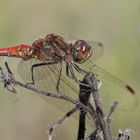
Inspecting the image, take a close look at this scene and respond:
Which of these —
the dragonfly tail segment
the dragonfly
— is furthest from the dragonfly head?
the dragonfly tail segment

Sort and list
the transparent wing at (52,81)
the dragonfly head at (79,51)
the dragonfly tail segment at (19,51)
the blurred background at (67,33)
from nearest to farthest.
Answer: the transparent wing at (52,81), the dragonfly head at (79,51), the dragonfly tail segment at (19,51), the blurred background at (67,33)

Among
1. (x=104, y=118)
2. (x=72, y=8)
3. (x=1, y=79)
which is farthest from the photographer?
(x=72, y=8)

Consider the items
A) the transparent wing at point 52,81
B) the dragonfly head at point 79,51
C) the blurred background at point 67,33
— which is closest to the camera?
the transparent wing at point 52,81

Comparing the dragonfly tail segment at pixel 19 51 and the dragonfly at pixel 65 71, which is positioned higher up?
the dragonfly tail segment at pixel 19 51

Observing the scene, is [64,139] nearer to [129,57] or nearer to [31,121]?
[31,121]

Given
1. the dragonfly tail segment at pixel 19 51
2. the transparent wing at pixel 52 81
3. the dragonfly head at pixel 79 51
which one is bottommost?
the transparent wing at pixel 52 81

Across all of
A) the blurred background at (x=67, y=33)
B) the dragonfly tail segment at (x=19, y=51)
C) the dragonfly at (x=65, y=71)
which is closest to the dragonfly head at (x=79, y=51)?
the dragonfly at (x=65, y=71)

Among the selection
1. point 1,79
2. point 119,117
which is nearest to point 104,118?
point 1,79

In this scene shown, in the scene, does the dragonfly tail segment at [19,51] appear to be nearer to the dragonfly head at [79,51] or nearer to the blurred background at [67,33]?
the dragonfly head at [79,51]
